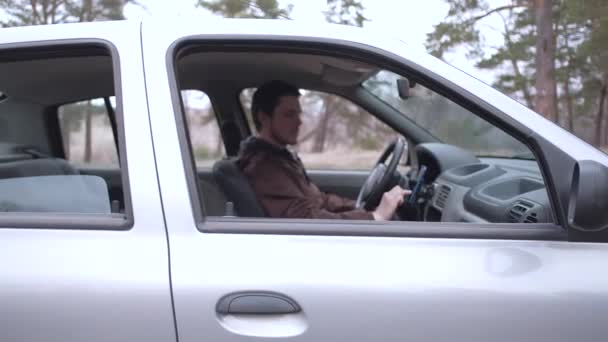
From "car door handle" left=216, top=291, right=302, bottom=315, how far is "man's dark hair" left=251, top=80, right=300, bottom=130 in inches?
56.8

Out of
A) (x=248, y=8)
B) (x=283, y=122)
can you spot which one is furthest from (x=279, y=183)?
(x=248, y=8)

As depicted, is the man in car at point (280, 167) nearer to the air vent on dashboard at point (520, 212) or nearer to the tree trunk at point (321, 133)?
the air vent on dashboard at point (520, 212)

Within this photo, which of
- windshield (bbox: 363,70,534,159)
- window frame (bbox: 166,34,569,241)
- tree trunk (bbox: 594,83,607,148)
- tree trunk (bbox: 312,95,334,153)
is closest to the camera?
window frame (bbox: 166,34,569,241)

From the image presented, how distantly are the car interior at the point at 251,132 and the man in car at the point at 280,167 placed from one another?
0.10m

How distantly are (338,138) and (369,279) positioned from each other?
494 centimetres

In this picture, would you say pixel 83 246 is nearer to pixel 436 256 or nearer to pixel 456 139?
pixel 436 256

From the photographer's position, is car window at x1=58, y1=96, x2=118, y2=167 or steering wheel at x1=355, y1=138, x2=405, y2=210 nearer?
steering wheel at x1=355, y1=138, x2=405, y2=210

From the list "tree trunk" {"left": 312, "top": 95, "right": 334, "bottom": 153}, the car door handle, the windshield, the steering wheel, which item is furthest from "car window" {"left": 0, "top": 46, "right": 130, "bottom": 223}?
"tree trunk" {"left": 312, "top": 95, "right": 334, "bottom": 153}

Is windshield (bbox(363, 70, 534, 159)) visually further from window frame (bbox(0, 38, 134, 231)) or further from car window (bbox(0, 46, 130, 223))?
window frame (bbox(0, 38, 134, 231))

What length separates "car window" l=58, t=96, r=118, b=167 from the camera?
12.4 ft

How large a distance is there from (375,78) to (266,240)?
69.1 inches

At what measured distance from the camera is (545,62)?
4098mm

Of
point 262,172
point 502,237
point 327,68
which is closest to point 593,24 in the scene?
point 327,68

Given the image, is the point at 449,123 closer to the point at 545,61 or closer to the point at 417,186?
the point at 417,186
